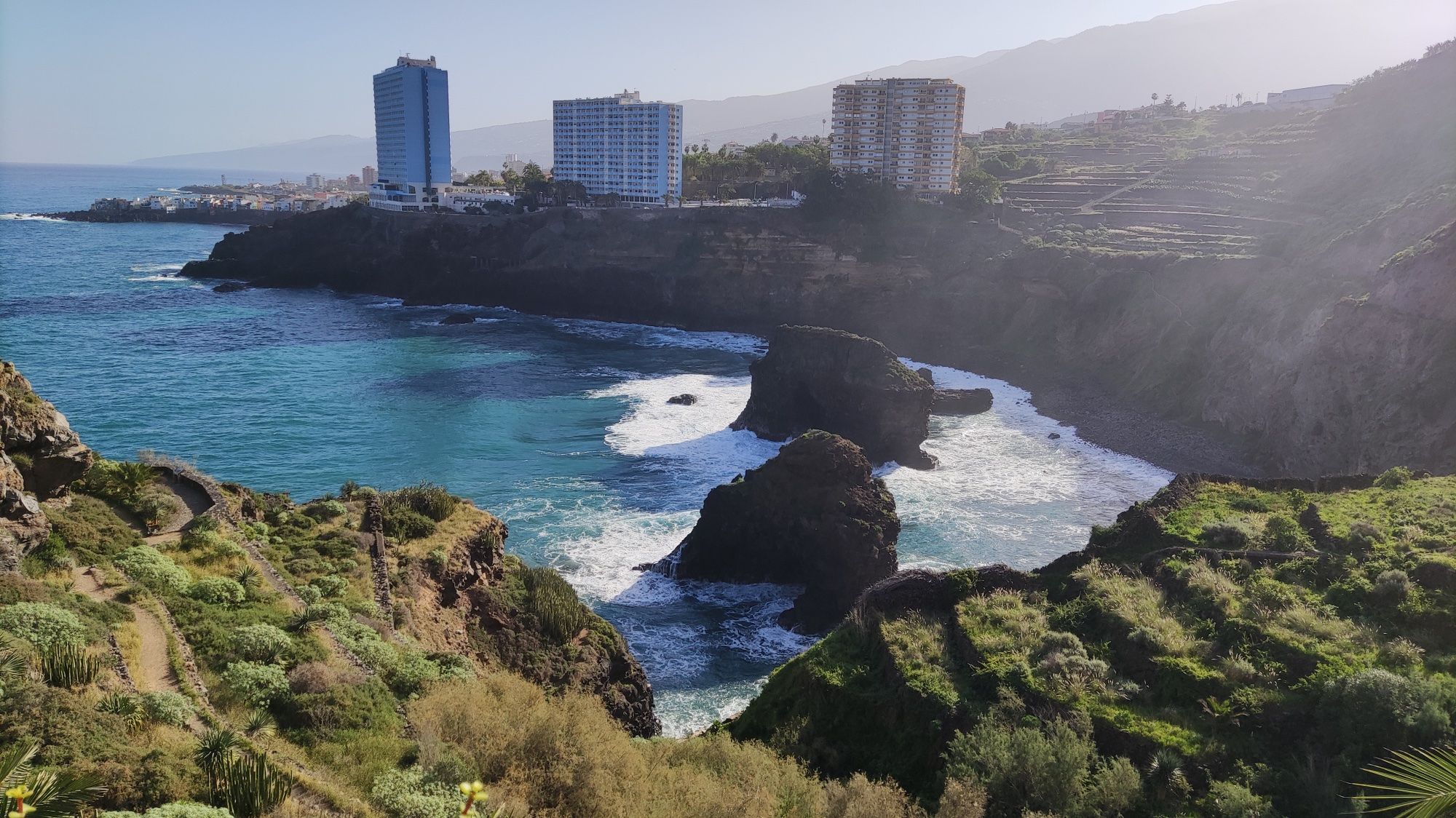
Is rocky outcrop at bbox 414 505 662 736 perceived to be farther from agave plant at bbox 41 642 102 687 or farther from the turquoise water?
agave plant at bbox 41 642 102 687

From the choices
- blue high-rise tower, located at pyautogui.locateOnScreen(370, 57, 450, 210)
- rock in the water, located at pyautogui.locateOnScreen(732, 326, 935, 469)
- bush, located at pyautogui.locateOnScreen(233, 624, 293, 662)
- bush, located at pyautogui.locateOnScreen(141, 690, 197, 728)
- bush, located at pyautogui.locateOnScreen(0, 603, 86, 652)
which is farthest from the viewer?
blue high-rise tower, located at pyautogui.locateOnScreen(370, 57, 450, 210)

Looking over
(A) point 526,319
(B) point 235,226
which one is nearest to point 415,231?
(A) point 526,319

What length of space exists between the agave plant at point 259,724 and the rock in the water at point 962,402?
41.2 meters

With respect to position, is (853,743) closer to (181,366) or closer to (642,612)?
(642,612)

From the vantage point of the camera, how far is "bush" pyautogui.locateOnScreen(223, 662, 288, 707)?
1030 cm

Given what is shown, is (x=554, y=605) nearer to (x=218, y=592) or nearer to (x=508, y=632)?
(x=508, y=632)

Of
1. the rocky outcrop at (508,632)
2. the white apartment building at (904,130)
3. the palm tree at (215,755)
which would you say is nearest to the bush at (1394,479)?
the rocky outcrop at (508,632)

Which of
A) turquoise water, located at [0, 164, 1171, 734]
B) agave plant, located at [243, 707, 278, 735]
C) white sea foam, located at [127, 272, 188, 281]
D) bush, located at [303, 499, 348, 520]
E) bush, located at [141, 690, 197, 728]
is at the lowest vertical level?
turquoise water, located at [0, 164, 1171, 734]

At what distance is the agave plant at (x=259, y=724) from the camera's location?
31.2 feet

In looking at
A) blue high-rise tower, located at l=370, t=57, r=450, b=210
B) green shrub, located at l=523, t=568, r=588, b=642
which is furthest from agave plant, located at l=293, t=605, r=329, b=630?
blue high-rise tower, located at l=370, t=57, r=450, b=210

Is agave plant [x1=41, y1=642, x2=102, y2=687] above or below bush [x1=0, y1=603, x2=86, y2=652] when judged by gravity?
below

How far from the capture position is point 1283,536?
15586 millimetres

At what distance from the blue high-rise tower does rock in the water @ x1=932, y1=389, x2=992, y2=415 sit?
251 feet

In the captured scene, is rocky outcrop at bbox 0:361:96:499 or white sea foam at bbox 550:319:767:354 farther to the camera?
white sea foam at bbox 550:319:767:354
